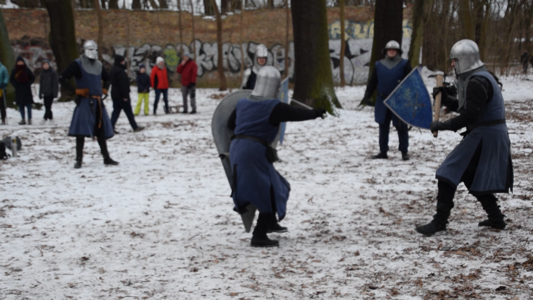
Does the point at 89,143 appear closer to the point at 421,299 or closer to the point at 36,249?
the point at 36,249

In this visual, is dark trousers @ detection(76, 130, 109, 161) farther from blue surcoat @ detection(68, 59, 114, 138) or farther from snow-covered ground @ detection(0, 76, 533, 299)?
snow-covered ground @ detection(0, 76, 533, 299)

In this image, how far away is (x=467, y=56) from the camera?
416 cm

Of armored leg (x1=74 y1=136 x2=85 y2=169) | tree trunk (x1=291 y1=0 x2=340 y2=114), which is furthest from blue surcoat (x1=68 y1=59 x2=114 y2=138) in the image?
tree trunk (x1=291 y1=0 x2=340 y2=114)

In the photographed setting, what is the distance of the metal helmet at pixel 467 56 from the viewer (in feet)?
13.7

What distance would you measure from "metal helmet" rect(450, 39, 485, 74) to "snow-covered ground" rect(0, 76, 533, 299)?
133 cm

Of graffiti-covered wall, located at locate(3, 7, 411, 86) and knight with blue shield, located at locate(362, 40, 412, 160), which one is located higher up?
graffiti-covered wall, located at locate(3, 7, 411, 86)

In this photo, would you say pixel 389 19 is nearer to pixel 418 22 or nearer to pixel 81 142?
pixel 418 22

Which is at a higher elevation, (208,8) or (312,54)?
(208,8)

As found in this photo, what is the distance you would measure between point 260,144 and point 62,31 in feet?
46.6

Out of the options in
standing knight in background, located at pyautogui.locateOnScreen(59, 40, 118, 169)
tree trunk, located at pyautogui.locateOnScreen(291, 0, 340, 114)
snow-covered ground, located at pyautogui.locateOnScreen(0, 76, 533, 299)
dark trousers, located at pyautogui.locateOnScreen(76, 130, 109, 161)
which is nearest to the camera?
snow-covered ground, located at pyautogui.locateOnScreen(0, 76, 533, 299)

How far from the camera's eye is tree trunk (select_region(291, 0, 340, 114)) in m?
12.0

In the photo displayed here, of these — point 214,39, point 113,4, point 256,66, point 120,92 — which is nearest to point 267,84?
point 256,66

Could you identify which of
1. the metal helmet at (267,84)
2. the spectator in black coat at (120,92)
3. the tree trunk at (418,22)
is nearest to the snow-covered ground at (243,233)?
→ the metal helmet at (267,84)

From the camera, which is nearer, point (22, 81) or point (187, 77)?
point (22, 81)
